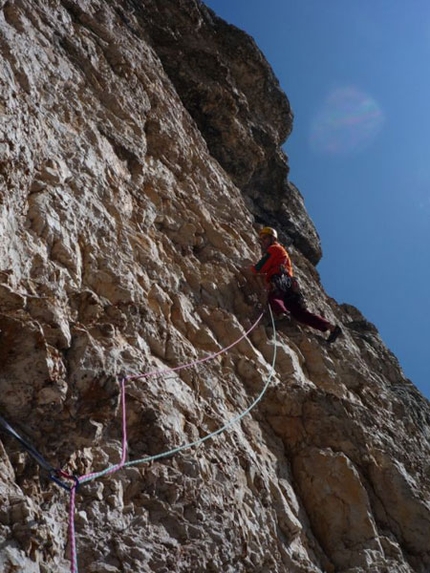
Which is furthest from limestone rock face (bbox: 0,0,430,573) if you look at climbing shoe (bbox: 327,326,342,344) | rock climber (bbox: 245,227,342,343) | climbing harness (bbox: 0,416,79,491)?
climbing shoe (bbox: 327,326,342,344)

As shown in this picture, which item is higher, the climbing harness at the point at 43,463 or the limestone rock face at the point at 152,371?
the limestone rock face at the point at 152,371

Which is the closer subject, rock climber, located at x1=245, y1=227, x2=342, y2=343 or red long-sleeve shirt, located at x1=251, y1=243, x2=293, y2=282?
rock climber, located at x1=245, y1=227, x2=342, y2=343

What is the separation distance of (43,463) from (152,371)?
140 cm

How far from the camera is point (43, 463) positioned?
3350mm

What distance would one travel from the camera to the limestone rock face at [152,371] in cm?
354

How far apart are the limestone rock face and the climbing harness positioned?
0.14 feet

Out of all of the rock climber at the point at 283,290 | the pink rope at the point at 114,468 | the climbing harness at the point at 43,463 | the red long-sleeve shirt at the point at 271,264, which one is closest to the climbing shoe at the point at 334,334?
the rock climber at the point at 283,290

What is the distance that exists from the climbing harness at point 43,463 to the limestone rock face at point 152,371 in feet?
0.14

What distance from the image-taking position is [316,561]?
15.3 feet

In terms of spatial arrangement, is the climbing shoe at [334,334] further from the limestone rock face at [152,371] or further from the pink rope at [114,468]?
the pink rope at [114,468]

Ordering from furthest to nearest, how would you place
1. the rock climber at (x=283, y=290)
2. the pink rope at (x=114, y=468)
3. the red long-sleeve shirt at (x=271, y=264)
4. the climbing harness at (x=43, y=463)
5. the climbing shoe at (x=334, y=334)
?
the climbing shoe at (x=334, y=334), the red long-sleeve shirt at (x=271, y=264), the rock climber at (x=283, y=290), the climbing harness at (x=43, y=463), the pink rope at (x=114, y=468)

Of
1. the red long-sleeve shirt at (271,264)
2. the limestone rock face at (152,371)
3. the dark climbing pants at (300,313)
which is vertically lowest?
the limestone rock face at (152,371)

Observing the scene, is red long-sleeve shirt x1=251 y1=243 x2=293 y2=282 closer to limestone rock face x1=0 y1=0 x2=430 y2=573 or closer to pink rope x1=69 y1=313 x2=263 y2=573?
limestone rock face x1=0 y1=0 x2=430 y2=573

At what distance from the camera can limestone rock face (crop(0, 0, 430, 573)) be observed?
11.6ft
